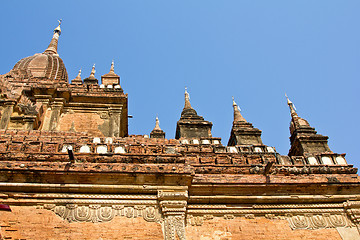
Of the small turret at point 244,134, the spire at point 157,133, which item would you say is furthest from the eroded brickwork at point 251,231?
the spire at point 157,133

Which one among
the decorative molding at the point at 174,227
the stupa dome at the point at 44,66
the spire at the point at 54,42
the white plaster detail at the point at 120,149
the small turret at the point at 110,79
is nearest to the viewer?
the decorative molding at the point at 174,227

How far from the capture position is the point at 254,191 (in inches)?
392

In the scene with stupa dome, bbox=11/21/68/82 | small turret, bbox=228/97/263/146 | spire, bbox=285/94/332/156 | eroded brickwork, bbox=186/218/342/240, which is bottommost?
eroded brickwork, bbox=186/218/342/240

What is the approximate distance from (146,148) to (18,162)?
330 cm

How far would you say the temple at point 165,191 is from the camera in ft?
28.2

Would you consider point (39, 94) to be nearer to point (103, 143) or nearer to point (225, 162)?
point (103, 143)

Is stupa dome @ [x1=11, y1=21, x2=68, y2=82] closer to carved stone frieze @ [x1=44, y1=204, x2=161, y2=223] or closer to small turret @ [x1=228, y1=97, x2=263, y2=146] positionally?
small turret @ [x1=228, y1=97, x2=263, y2=146]

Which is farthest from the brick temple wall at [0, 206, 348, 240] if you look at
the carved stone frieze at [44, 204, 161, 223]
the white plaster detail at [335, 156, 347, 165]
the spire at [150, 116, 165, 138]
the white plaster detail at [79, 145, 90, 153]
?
the spire at [150, 116, 165, 138]

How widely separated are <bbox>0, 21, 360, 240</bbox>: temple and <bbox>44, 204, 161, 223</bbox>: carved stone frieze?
2 centimetres

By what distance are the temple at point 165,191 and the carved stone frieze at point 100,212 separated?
23 mm

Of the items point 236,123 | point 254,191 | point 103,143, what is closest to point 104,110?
point 236,123

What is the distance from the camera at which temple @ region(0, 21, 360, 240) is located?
28.2 ft

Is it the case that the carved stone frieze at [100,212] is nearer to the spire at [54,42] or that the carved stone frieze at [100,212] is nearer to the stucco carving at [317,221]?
the stucco carving at [317,221]

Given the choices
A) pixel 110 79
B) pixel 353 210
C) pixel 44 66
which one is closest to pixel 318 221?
pixel 353 210
